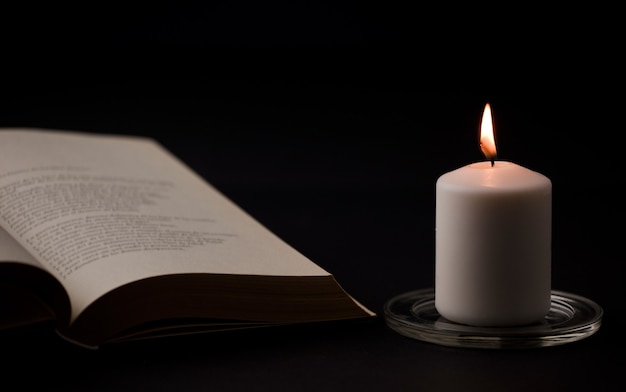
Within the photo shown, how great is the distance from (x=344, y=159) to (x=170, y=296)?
119 centimetres

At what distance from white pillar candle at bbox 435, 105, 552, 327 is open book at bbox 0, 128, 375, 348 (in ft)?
0.44

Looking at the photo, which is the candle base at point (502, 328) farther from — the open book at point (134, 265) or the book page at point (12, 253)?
the book page at point (12, 253)

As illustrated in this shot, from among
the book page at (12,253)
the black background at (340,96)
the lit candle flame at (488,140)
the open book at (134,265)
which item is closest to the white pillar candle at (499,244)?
the lit candle flame at (488,140)

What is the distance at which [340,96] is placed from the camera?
2.18 metres

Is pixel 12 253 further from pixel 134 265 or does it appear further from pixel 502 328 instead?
pixel 502 328

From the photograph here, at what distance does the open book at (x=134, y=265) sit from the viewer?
0.99 metres

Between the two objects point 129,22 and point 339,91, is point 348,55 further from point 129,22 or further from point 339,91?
point 129,22

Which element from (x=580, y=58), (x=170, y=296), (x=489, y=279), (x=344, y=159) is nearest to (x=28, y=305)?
(x=170, y=296)

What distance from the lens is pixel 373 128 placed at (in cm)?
216

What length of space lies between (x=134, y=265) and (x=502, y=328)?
1.32 feet

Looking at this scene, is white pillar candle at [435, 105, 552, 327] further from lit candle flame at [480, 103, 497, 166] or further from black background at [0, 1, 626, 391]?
black background at [0, 1, 626, 391]

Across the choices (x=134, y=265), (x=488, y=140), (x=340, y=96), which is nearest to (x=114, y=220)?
(x=134, y=265)

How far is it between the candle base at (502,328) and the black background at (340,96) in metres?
0.47

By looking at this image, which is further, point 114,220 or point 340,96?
point 340,96
